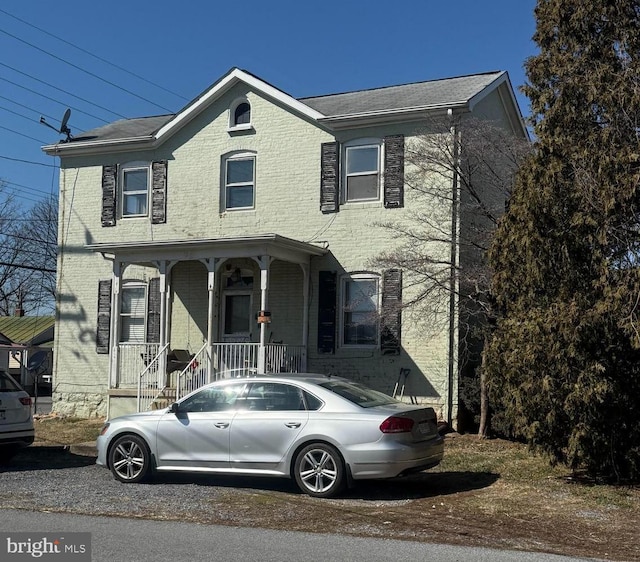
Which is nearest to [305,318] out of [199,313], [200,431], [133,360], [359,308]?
[359,308]

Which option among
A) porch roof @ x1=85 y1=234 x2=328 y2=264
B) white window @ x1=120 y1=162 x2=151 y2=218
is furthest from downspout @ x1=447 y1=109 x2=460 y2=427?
white window @ x1=120 y1=162 x2=151 y2=218

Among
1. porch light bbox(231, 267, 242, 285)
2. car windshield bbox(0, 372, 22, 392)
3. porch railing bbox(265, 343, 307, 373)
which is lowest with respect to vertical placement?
car windshield bbox(0, 372, 22, 392)

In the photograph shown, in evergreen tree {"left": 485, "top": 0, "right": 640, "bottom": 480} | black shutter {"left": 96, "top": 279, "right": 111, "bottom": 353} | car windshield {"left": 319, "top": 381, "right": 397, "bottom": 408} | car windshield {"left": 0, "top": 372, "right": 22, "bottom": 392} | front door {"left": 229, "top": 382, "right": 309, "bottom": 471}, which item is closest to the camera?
evergreen tree {"left": 485, "top": 0, "right": 640, "bottom": 480}

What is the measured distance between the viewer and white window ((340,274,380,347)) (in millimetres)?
17000

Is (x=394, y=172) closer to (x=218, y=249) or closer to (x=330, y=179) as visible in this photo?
(x=330, y=179)

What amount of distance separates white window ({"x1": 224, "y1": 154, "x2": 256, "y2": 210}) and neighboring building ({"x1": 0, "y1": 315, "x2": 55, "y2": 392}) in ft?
64.9

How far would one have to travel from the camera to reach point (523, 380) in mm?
10406

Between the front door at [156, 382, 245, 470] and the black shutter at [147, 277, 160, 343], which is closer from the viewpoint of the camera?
the front door at [156, 382, 245, 470]

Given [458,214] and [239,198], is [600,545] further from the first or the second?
[239,198]

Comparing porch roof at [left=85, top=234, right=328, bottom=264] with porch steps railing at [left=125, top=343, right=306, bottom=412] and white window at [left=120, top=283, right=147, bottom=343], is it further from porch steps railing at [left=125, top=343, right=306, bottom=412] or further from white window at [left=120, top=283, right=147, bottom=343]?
white window at [left=120, top=283, right=147, bottom=343]

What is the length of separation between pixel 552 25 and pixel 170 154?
11.0 meters

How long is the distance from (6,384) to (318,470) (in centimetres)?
589

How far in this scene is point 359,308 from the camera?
56.2 ft

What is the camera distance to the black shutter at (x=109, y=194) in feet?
66.0
